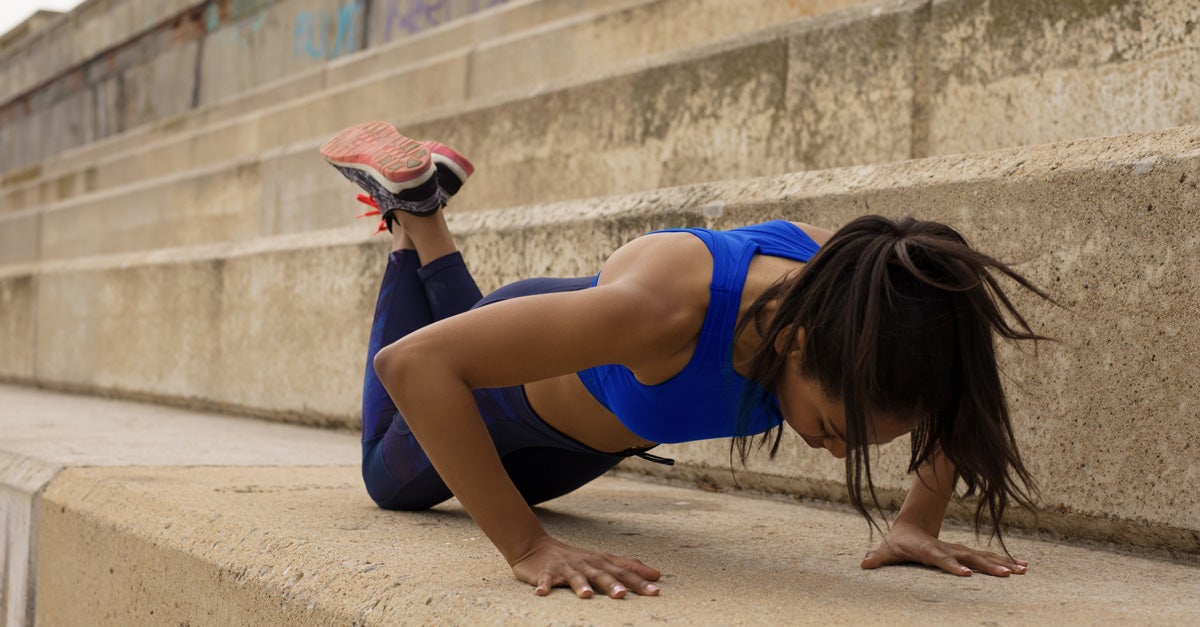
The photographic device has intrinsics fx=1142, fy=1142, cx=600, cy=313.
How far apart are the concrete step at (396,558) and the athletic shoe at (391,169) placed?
752mm

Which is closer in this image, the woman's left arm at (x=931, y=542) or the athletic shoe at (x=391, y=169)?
the woman's left arm at (x=931, y=542)

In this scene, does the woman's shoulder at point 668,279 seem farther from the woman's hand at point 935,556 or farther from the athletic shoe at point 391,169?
the athletic shoe at point 391,169

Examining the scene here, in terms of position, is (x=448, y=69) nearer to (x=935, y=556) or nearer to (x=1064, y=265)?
(x=1064, y=265)

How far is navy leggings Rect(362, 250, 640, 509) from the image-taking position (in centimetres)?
252

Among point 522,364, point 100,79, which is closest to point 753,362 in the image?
point 522,364

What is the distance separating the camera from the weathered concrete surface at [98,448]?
10.5ft

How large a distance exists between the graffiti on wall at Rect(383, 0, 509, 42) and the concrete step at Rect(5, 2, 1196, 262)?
816 millimetres

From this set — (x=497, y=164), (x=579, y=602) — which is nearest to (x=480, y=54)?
(x=497, y=164)

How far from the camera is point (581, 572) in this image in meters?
1.87

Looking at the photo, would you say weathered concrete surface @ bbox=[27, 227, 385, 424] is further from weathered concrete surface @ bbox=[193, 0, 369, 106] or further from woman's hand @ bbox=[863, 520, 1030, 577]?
woman's hand @ bbox=[863, 520, 1030, 577]

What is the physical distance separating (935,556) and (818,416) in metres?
0.48

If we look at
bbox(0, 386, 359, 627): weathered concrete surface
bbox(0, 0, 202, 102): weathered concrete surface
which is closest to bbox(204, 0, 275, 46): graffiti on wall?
Answer: bbox(0, 0, 202, 102): weathered concrete surface

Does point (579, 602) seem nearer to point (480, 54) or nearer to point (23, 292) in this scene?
point (480, 54)

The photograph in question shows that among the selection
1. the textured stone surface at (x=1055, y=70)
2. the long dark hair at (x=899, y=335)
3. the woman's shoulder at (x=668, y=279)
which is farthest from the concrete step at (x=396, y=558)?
the textured stone surface at (x=1055, y=70)
